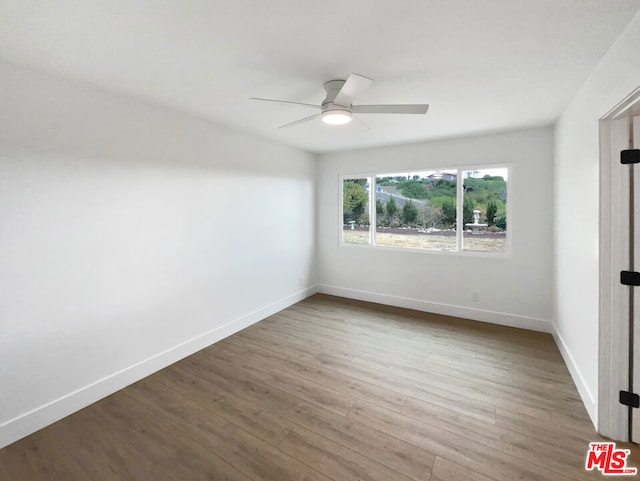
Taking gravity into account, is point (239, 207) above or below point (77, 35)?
below

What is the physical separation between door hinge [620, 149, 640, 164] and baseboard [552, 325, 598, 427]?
1.61m

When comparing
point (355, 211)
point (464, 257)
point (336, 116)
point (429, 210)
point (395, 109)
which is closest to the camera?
point (395, 109)

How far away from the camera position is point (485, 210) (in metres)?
3.84

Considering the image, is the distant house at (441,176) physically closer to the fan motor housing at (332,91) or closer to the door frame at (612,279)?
the door frame at (612,279)

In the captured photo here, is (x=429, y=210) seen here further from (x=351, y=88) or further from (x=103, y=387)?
(x=103, y=387)

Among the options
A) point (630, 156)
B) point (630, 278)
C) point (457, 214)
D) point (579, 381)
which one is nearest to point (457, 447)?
point (579, 381)

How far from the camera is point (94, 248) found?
7.63 feet

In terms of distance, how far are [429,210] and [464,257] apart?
2.72ft

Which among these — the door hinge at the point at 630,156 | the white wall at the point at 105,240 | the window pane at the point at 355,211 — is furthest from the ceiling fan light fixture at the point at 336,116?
the window pane at the point at 355,211

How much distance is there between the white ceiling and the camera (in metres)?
1.42

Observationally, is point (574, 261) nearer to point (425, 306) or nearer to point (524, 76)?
point (524, 76)

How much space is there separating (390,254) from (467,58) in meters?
3.02

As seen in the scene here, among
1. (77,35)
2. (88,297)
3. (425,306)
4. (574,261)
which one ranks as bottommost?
(425,306)

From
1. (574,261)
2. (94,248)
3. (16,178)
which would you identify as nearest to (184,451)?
(94,248)
